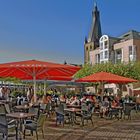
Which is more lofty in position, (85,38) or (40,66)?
(85,38)

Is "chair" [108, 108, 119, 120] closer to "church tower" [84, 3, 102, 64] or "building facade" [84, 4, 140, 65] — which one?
"building facade" [84, 4, 140, 65]

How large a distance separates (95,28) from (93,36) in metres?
4.83

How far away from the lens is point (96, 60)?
7369cm

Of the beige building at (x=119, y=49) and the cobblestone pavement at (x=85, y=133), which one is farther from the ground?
the beige building at (x=119, y=49)

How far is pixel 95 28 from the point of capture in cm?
10044

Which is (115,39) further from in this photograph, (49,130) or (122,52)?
(49,130)

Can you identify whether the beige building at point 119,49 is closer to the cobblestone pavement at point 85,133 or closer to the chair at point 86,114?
the chair at point 86,114

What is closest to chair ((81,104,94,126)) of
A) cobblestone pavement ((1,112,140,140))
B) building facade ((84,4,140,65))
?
cobblestone pavement ((1,112,140,140))

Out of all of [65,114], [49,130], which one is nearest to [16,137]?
[49,130]

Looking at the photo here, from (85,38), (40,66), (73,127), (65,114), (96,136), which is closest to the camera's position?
(96,136)

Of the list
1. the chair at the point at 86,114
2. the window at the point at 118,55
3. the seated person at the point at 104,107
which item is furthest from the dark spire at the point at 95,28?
the chair at the point at 86,114

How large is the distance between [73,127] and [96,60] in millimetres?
61569

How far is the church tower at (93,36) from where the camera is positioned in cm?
8962

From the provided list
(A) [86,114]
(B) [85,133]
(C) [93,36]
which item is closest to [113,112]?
(A) [86,114]
